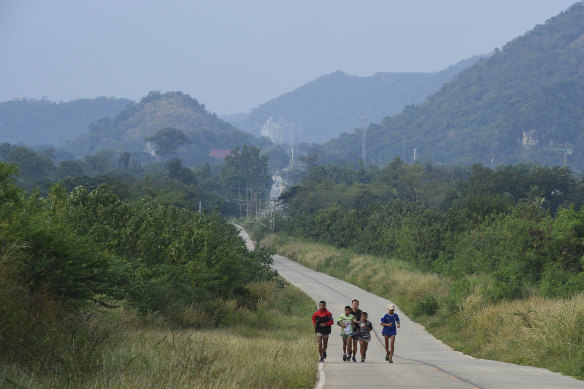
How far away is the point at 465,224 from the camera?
191 ft

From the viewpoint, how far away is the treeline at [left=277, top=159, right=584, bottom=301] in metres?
34.9

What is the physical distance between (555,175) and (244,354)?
87.7m

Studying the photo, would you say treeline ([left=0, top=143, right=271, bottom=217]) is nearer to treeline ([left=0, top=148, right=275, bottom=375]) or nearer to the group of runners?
treeline ([left=0, top=148, right=275, bottom=375])

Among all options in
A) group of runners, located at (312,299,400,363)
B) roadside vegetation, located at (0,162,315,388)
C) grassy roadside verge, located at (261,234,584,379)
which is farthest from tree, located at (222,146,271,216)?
group of runners, located at (312,299,400,363)

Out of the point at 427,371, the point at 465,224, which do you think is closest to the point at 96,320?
the point at 427,371

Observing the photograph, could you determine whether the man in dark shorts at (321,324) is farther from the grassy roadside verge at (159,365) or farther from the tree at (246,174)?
the tree at (246,174)

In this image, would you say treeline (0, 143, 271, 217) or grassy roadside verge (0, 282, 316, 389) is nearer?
grassy roadside verge (0, 282, 316, 389)

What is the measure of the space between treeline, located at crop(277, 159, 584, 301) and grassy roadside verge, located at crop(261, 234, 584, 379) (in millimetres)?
1066

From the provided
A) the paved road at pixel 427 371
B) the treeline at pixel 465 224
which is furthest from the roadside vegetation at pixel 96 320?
the treeline at pixel 465 224

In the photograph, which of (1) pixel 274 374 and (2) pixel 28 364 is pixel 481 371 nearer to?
(1) pixel 274 374

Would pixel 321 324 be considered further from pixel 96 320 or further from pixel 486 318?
pixel 486 318

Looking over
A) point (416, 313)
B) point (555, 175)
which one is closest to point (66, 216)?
point (416, 313)

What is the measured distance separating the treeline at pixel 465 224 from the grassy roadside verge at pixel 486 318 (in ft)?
3.50

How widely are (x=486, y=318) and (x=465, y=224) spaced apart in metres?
29.2
